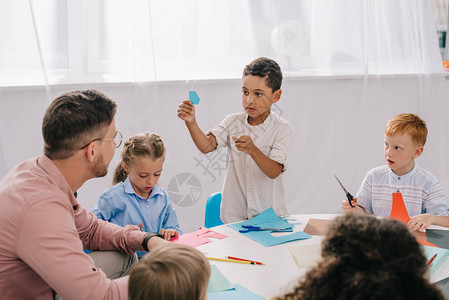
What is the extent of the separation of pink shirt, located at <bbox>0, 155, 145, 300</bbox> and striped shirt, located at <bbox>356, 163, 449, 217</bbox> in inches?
47.5

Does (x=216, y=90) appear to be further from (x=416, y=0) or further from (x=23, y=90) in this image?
(x=416, y=0)

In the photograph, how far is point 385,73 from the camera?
11.5ft

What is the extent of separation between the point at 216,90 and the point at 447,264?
2.10 meters

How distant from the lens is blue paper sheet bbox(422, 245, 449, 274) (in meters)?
1.37

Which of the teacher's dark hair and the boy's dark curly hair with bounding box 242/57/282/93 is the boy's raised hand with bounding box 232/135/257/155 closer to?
the boy's dark curly hair with bounding box 242/57/282/93

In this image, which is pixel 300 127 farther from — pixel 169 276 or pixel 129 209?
pixel 169 276

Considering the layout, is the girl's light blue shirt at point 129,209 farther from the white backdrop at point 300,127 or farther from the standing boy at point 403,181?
the white backdrop at point 300,127

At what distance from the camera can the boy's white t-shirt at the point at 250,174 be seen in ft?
7.02

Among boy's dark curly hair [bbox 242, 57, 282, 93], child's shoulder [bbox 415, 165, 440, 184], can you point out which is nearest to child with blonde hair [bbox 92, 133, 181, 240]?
boy's dark curly hair [bbox 242, 57, 282, 93]

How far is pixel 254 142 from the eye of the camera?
215 centimetres

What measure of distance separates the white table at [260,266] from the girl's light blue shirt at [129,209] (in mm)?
425

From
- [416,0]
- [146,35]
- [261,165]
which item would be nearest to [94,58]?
[146,35]

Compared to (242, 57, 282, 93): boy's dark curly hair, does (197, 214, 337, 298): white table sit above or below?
below

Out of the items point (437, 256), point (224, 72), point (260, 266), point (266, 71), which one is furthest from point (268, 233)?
point (224, 72)
